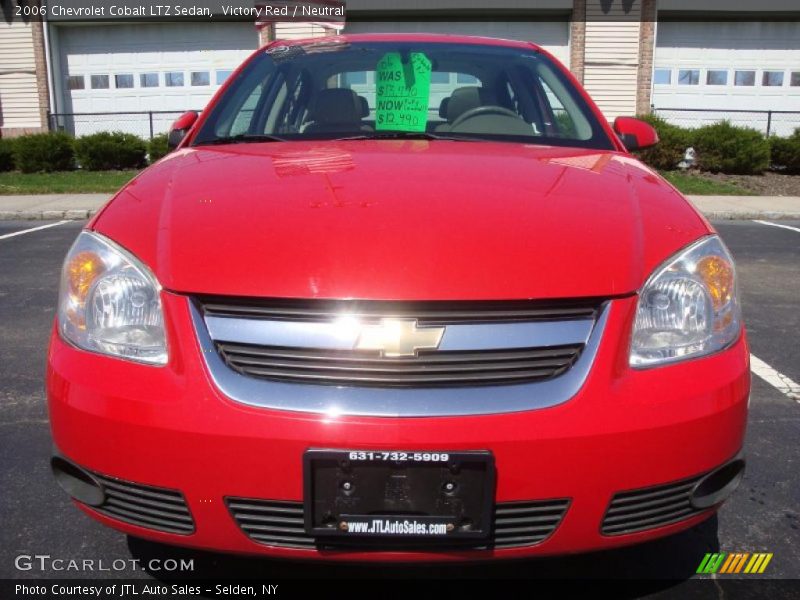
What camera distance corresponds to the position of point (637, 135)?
318 centimetres

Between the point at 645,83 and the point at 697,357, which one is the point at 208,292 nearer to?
the point at 697,357

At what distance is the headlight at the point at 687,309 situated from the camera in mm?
1685

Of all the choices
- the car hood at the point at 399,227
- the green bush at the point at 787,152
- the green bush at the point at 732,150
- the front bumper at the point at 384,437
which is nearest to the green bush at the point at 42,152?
the green bush at the point at 732,150

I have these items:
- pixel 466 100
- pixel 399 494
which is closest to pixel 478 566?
pixel 399 494

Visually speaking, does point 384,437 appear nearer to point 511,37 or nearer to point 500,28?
point 511,37

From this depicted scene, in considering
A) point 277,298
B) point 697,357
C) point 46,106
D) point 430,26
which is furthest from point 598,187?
point 46,106

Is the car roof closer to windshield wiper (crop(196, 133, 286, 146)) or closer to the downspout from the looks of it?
windshield wiper (crop(196, 133, 286, 146))

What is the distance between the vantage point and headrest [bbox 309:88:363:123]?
9.29 ft

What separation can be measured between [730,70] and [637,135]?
17125 millimetres

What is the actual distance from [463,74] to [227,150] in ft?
3.75

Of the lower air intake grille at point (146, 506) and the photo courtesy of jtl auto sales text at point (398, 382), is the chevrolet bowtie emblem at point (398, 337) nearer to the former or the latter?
the photo courtesy of jtl auto sales text at point (398, 382)

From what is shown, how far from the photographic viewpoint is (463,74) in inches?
124

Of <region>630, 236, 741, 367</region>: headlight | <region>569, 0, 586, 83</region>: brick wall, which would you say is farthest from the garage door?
<region>630, 236, 741, 367</region>: headlight

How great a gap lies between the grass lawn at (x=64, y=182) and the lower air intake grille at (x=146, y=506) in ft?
35.2
